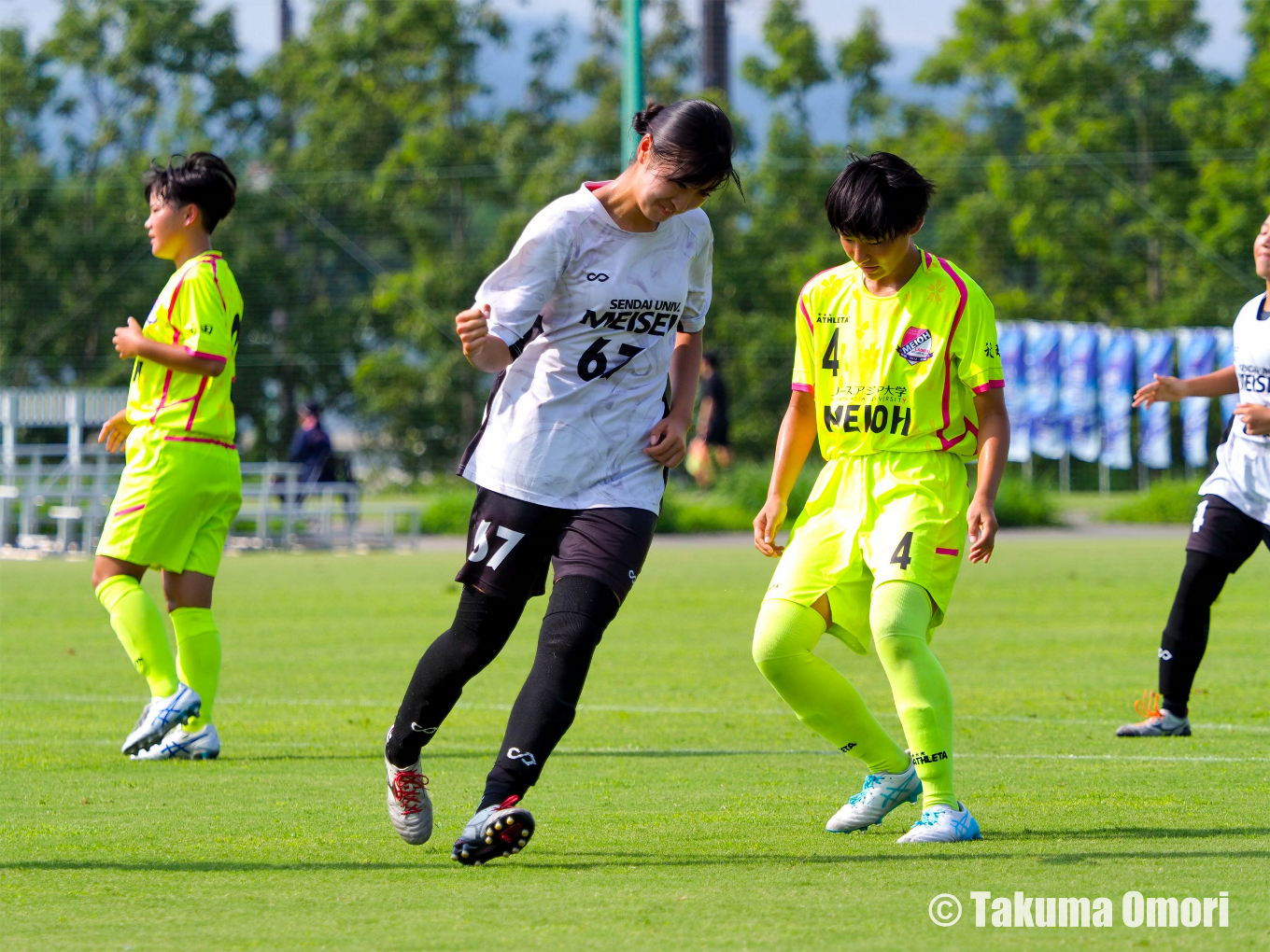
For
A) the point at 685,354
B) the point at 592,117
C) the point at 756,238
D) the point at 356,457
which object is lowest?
the point at 356,457

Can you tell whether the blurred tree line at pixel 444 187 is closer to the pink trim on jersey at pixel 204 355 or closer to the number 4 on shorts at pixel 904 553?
the pink trim on jersey at pixel 204 355

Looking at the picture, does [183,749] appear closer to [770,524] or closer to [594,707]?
[594,707]

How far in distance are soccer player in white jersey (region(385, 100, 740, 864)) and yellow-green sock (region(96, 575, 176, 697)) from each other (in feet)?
7.18

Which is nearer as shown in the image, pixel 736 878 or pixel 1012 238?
pixel 736 878

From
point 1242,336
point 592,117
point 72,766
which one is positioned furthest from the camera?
point 592,117

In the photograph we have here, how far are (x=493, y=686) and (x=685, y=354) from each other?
431 cm

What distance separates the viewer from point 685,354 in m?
4.95

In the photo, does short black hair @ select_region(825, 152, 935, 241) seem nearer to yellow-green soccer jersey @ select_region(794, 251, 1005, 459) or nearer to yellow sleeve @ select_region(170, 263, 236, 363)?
yellow-green soccer jersey @ select_region(794, 251, 1005, 459)

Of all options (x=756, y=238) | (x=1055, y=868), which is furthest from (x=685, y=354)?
(x=756, y=238)

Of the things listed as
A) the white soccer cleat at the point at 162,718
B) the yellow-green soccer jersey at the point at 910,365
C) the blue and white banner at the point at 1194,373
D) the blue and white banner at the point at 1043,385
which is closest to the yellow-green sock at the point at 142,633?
the white soccer cleat at the point at 162,718

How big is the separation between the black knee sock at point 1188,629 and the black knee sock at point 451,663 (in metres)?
3.39

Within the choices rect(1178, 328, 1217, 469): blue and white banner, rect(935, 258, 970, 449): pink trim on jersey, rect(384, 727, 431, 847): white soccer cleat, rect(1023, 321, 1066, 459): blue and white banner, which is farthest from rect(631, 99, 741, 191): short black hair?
rect(1178, 328, 1217, 469): blue and white banner

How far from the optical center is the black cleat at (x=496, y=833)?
4.23 meters

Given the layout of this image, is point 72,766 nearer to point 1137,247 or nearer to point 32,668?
point 32,668
